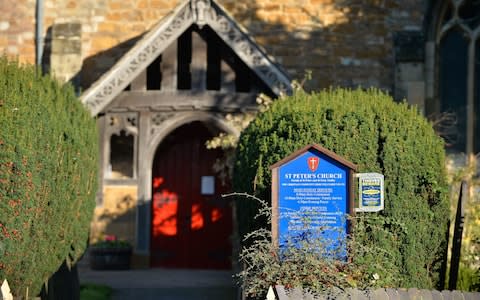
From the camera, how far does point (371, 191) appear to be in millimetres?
9578

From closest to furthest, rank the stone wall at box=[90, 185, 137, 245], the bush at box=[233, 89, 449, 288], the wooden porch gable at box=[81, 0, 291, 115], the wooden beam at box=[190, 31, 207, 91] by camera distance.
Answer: the bush at box=[233, 89, 449, 288] < the wooden porch gable at box=[81, 0, 291, 115] < the wooden beam at box=[190, 31, 207, 91] < the stone wall at box=[90, 185, 137, 245]

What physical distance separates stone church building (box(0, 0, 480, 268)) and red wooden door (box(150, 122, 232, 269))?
20 mm

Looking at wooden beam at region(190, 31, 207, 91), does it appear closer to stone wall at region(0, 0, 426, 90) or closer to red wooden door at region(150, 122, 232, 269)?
red wooden door at region(150, 122, 232, 269)

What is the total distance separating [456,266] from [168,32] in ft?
24.2

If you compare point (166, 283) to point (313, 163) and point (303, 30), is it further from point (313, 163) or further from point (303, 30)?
point (303, 30)

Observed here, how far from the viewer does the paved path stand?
13.1 meters

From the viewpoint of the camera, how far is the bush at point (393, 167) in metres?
9.78

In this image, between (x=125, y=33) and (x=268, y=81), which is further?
(x=125, y=33)

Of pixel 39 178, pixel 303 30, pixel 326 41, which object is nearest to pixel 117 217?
pixel 303 30

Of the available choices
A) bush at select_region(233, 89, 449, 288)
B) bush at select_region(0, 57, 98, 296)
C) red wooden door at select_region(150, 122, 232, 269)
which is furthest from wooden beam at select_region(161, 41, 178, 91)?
bush at select_region(233, 89, 449, 288)

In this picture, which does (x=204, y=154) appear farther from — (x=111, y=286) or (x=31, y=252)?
(x=31, y=252)

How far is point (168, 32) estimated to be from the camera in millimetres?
15633

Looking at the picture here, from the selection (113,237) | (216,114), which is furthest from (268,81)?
(113,237)

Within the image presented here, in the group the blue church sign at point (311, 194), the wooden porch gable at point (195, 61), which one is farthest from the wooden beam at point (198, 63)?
the blue church sign at point (311, 194)
